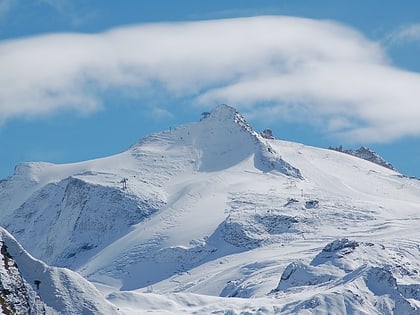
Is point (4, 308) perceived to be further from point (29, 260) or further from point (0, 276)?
point (29, 260)

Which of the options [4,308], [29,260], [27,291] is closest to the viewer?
[4,308]

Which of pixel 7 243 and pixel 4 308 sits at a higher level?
pixel 7 243

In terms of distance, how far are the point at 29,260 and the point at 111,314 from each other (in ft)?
41.0

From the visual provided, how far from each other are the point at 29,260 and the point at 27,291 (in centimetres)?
946

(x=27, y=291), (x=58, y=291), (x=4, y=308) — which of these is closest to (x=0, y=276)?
(x=4, y=308)

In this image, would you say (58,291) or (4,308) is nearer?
(4,308)

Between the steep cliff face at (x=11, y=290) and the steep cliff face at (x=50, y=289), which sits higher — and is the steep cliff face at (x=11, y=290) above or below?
below

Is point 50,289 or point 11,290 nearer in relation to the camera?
point 11,290

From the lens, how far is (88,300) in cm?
15738

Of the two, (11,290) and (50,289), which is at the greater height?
(50,289)

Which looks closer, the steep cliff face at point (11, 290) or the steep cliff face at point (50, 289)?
the steep cliff face at point (11, 290)

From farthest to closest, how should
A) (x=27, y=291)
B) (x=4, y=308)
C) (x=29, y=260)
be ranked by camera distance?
(x=29, y=260)
(x=27, y=291)
(x=4, y=308)

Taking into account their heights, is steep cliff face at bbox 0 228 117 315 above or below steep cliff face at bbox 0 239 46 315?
above

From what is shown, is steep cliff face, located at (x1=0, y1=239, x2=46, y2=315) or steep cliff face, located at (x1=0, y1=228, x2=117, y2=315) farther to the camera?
steep cliff face, located at (x1=0, y1=228, x2=117, y2=315)
